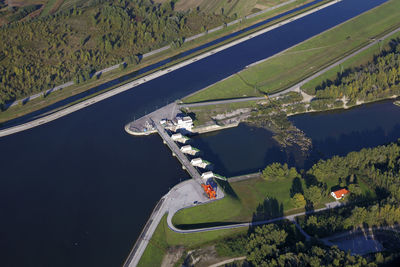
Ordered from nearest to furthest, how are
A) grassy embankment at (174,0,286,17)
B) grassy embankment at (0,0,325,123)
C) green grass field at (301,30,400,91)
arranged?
grassy embankment at (0,0,325,123) → green grass field at (301,30,400,91) → grassy embankment at (174,0,286,17)

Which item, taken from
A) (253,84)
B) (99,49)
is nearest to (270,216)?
(253,84)

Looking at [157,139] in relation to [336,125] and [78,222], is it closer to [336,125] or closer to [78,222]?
[78,222]

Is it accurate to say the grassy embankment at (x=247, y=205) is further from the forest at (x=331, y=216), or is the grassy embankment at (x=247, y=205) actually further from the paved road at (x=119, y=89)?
the paved road at (x=119, y=89)

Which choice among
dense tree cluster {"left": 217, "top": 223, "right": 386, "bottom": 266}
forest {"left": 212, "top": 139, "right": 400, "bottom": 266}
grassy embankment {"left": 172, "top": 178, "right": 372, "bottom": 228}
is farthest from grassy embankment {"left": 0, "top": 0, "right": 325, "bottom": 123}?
dense tree cluster {"left": 217, "top": 223, "right": 386, "bottom": 266}

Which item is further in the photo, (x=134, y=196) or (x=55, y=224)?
(x=134, y=196)

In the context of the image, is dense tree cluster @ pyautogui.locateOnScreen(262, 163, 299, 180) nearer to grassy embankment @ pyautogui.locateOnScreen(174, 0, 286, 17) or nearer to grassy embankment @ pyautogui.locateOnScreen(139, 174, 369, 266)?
grassy embankment @ pyautogui.locateOnScreen(139, 174, 369, 266)

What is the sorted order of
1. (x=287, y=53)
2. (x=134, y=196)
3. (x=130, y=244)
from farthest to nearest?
(x=287, y=53) → (x=134, y=196) → (x=130, y=244)
